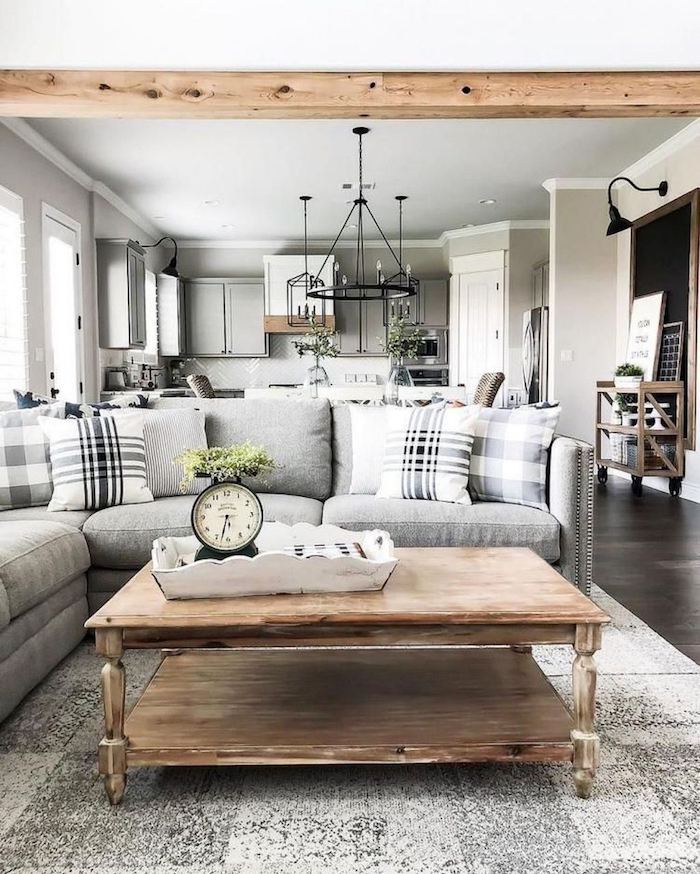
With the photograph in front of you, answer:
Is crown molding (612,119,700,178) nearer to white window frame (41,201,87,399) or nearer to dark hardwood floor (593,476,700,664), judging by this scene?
dark hardwood floor (593,476,700,664)

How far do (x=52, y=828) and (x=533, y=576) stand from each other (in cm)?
125

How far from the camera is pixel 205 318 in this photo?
9.73 meters

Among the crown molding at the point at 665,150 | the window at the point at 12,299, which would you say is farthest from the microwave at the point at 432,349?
the window at the point at 12,299

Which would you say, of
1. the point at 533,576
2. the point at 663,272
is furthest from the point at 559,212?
the point at 533,576

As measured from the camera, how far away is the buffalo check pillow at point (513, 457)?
9.77 ft

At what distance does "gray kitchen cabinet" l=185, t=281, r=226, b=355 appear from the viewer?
968cm

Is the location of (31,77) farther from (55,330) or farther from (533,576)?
(533,576)

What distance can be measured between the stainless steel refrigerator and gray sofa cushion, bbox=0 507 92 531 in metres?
5.62

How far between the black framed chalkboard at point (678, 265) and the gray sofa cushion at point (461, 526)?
3.43 meters

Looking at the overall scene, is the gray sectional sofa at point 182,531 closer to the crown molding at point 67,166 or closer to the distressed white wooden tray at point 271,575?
the distressed white wooden tray at point 271,575

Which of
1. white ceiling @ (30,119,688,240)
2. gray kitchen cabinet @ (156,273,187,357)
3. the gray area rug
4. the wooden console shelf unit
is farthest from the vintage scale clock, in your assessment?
gray kitchen cabinet @ (156,273,187,357)

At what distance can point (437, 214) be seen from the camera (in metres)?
8.40
